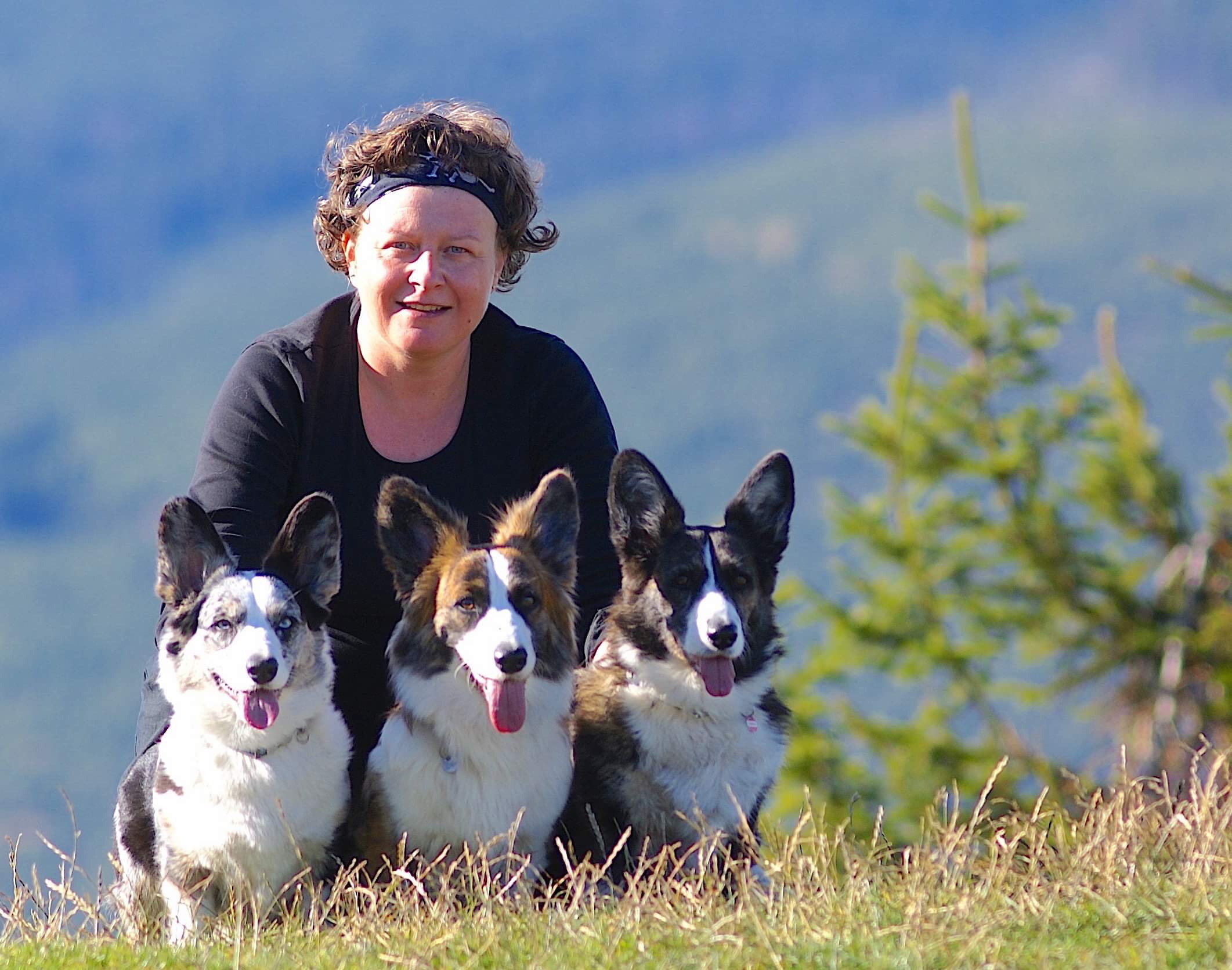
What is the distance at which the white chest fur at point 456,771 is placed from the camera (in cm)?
548

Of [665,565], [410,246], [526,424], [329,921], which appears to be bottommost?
[329,921]

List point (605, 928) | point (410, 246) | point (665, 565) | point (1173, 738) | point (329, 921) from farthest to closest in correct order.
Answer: point (1173, 738) < point (410, 246) < point (665, 565) < point (329, 921) < point (605, 928)

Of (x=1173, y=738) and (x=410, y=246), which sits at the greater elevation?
(x=410, y=246)

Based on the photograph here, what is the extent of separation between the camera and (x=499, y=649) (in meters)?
5.24

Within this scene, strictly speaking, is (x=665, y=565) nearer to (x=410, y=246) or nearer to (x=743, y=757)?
(x=743, y=757)

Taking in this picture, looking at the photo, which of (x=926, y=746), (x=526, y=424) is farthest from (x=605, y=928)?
(x=926, y=746)

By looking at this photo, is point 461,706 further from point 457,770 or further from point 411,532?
point 411,532

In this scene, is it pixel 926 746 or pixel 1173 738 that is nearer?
pixel 1173 738

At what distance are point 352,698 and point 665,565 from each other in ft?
4.17

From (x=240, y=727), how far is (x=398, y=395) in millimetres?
1487

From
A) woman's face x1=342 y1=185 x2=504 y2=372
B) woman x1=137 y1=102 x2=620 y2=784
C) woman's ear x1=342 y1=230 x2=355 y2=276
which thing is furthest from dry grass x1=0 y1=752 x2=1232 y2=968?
woman's ear x1=342 y1=230 x2=355 y2=276

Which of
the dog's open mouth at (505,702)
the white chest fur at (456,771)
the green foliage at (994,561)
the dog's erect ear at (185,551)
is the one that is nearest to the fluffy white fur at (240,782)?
the dog's erect ear at (185,551)

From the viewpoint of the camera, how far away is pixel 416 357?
6.20 meters

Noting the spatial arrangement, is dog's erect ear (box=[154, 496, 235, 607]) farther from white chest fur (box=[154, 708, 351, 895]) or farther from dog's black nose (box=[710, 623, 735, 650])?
dog's black nose (box=[710, 623, 735, 650])
